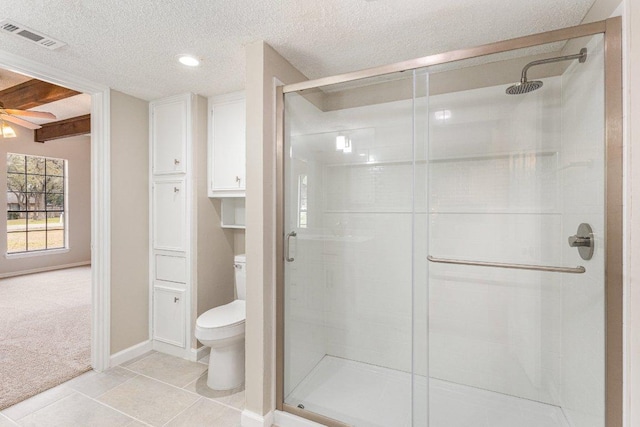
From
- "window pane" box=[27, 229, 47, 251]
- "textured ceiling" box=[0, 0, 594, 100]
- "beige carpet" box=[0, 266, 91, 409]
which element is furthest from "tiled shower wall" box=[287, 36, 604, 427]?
"window pane" box=[27, 229, 47, 251]

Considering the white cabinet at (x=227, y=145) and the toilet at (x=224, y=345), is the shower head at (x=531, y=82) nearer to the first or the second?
the white cabinet at (x=227, y=145)

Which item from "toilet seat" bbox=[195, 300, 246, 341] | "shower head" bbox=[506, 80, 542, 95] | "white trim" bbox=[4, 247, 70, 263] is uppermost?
"shower head" bbox=[506, 80, 542, 95]

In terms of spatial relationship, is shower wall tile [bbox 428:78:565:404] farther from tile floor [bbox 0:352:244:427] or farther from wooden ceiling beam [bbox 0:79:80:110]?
wooden ceiling beam [bbox 0:79:80:110]

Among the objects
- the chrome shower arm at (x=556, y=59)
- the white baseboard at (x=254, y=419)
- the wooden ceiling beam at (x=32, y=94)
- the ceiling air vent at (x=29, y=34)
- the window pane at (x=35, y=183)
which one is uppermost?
the wooden ceiling beam at (x=32, y=94)

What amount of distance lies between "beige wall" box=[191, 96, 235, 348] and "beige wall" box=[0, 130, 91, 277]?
15.9 ft

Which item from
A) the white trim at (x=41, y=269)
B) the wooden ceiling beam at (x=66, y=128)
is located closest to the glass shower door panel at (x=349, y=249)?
the wooden ceiling beam at (x=66, y=128)

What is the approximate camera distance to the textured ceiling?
1.51m

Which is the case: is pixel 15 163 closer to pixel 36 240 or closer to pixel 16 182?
pixel 16 182

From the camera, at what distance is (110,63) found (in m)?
2.10

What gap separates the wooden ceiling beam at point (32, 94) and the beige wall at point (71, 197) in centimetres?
265

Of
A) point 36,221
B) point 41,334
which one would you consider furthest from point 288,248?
point 36,221

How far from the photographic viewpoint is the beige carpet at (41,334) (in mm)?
2268

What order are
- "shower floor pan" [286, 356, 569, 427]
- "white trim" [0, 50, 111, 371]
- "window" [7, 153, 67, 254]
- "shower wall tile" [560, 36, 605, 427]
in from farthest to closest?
"window" [7, 153, 67, 254] → "white trim" [0, 50, 111, 371] → "shower floor pan" [286, 356, 569, 427] → "shower wall tile" [560, 36, 605, 427]
